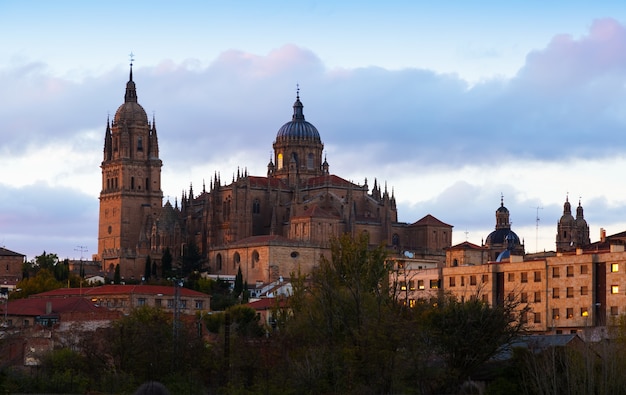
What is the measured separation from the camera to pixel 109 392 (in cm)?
5375

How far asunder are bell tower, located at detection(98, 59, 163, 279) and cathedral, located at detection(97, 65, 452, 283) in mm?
94

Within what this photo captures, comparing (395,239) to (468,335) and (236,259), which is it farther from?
(468,335)

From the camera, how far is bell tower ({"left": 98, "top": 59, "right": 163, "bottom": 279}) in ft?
465

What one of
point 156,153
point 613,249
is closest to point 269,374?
point 613,249

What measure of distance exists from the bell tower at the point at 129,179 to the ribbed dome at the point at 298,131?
1216 cm

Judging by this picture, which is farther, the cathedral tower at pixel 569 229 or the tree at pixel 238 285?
the cathedral tower at pixel 569 229

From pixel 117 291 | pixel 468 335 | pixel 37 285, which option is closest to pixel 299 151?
pixel 37 285

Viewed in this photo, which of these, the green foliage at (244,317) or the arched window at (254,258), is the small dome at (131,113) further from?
the green foliage at (244,317)

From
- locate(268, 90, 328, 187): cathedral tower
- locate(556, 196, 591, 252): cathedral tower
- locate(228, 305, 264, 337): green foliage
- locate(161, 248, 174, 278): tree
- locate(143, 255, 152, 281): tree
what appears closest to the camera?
locate(228, 305, 264, 337): green foliage

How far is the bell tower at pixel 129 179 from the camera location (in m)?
142

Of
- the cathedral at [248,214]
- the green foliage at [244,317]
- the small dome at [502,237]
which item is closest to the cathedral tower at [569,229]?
the small dome at [502,237]

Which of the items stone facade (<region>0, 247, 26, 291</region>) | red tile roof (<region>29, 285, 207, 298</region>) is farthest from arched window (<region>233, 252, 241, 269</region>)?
red tile roof (<region>29, 285, 207, 298</region>)

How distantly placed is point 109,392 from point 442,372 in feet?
38.0

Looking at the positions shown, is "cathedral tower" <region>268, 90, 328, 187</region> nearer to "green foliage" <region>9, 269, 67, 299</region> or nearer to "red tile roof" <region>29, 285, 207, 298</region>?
"green foliage" <region>9, 269, 67, 299</region>
